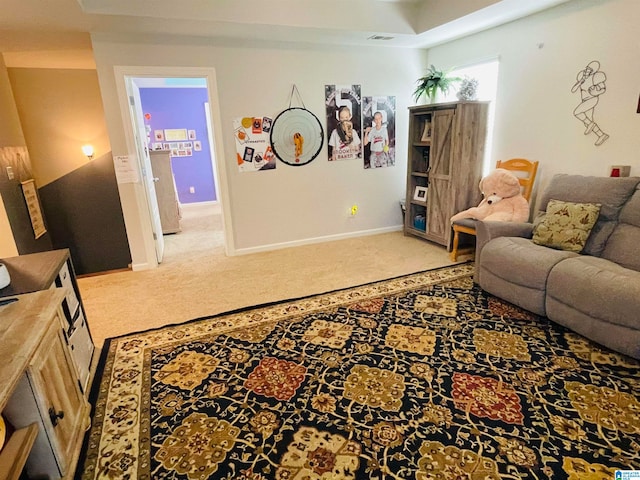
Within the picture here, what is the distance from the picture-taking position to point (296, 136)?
425 cm

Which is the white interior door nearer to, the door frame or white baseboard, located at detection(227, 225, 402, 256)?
the door frame

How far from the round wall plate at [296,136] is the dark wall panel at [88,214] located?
2.07 meters

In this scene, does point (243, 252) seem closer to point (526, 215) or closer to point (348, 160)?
point (348, 160)

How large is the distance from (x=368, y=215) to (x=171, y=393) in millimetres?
3507

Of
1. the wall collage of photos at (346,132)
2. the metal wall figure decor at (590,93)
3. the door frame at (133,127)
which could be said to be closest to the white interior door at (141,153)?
the door frame at (133,127)

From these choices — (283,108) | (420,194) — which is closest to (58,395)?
(283,108)

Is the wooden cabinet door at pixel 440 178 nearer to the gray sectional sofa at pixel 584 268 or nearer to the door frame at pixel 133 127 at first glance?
the gray sectional sofa at pixel 584 268

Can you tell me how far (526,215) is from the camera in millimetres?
3381

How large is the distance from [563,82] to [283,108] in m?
2.82

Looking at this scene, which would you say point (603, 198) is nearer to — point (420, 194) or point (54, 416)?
point (420, 194)

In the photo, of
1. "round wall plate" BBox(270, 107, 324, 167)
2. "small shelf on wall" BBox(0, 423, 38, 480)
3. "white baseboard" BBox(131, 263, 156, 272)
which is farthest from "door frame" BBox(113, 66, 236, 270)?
"small shelf on wall" BBox(0, 423, 38, 480)

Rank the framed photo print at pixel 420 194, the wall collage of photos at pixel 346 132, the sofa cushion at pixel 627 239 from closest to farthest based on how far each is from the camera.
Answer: the sofa cushion at pixel 627 239
the wall collage of photos at pixel 346 132
the framed photo print at pixel 420 194

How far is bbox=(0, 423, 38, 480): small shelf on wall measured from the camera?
1130mm

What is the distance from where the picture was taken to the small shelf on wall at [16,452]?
3.71ft
